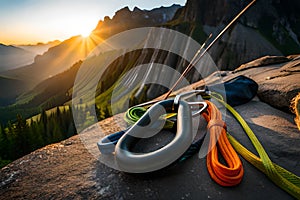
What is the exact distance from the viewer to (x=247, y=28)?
188ft

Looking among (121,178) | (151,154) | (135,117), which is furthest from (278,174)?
(135,117)

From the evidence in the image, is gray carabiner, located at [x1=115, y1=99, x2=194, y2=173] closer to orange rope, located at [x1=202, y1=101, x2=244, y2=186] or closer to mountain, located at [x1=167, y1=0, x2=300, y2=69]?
orange rope, located at [x1=202, y1=101, x2=244, y2=186]

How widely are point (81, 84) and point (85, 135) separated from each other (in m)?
123

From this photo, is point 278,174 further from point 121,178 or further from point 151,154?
point 121,178

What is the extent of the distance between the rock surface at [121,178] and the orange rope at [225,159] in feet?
0.33

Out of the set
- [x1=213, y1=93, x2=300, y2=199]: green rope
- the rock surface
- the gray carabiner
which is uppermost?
the gray carabiner

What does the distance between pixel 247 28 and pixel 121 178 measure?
66.4 metres

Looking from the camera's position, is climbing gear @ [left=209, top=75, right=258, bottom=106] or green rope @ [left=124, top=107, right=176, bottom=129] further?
climbing gear @ [left=209, top=75, right=258, bottom=106]

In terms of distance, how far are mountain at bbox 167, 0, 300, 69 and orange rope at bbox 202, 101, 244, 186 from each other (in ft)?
172

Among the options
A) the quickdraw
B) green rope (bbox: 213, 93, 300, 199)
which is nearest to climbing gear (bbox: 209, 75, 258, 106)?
the quickdraw

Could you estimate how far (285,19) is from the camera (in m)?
62.9

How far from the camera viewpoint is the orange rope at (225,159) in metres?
1.98

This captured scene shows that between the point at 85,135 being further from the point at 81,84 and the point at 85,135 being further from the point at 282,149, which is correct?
the point at 81,84

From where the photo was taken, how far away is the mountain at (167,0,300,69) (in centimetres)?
5147
